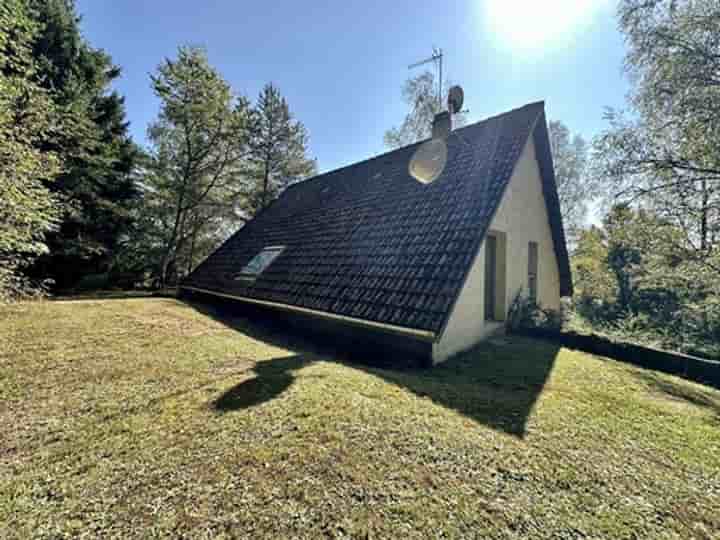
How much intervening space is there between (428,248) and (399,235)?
3.34 ft

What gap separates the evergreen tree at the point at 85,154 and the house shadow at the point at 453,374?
40.0 feet

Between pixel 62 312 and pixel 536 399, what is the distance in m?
9.46

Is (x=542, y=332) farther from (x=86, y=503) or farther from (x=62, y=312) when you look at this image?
(x=62, y=312)

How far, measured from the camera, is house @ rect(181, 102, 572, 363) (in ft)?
16.7

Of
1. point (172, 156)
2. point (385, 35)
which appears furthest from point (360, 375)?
point (172, 156)

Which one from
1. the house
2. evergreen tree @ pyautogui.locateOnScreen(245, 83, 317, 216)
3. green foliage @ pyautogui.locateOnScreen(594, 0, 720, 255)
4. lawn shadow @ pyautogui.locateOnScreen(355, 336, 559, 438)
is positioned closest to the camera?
lawn shadow @ pyautogui.locateOnScreen(355, 336, 559, 438)

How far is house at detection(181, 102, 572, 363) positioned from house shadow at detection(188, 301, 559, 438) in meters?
0.31

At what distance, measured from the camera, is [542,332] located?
668 centimetres

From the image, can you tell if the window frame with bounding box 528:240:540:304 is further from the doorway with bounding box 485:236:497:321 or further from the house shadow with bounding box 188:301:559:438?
the house shadow with bounding box 188:301:559:438

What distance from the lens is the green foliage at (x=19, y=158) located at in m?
5.26

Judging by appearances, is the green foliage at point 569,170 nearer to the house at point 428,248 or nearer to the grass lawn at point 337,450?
the house at point 428,248

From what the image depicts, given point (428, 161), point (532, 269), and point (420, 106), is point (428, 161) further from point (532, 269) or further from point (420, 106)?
point (420, 106)

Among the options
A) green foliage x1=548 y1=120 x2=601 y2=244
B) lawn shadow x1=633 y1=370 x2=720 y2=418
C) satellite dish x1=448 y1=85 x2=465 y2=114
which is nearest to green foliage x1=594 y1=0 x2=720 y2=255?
satellite dish x1=448 y1=85 x2=465 y2=114

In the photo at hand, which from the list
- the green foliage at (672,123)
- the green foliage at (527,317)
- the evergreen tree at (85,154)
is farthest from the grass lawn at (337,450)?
the evergreen tree at (85,154)
